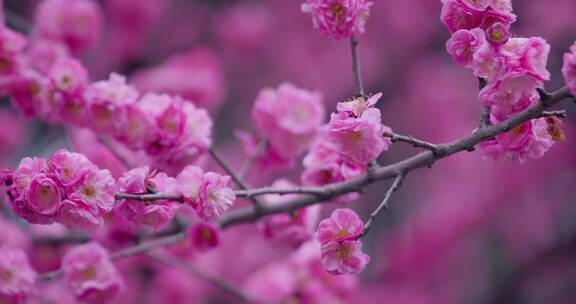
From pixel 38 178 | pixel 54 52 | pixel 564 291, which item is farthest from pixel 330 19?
pixel 564 291

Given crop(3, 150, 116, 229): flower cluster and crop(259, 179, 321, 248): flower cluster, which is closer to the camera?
crop(3, 150, 116, 229): flower cluster

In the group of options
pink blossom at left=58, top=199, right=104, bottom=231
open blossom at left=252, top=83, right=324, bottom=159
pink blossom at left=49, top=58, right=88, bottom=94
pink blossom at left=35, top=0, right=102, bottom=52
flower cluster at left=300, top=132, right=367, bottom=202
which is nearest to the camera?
pink blossom at left=58, top=199, right=104, bottom=231

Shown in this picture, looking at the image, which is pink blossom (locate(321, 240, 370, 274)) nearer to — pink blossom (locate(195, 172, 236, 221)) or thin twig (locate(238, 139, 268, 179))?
pink blossom (locate(195, 172, 236, 221))

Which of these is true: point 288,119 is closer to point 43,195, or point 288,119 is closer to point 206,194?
point 206,194

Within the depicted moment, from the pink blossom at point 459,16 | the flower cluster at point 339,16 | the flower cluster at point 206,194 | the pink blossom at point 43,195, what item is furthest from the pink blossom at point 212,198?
the pink blossom at point 459,16

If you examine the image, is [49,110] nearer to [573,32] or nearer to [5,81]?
[5,81]

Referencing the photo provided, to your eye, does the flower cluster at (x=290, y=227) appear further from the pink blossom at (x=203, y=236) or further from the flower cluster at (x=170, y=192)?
the flower cluster at (x=170, y=192)

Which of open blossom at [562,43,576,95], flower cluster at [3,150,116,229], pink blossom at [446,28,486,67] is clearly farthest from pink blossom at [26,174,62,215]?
open blossom at [562,43,576,95]
